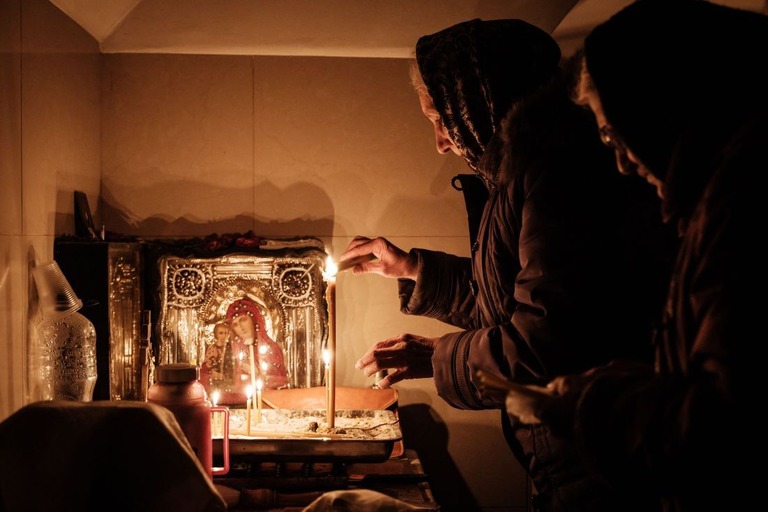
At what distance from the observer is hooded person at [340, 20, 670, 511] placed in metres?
1.40

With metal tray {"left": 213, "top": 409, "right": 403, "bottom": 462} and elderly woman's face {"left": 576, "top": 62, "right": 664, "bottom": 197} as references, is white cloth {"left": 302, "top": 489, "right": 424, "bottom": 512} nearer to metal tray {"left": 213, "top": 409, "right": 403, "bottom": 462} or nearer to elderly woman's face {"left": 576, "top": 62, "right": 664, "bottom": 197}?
metal tray {"left": 213, "top": 409, "right": 403, "bottom": 462}

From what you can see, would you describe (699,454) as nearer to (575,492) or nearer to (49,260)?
(575,492)

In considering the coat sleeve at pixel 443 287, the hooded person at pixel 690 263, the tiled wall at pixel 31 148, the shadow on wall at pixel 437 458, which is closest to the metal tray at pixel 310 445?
the coat sleeve at pixel 443 287

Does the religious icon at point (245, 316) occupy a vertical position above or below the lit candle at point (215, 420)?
above

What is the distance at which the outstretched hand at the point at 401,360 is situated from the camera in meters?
1.90

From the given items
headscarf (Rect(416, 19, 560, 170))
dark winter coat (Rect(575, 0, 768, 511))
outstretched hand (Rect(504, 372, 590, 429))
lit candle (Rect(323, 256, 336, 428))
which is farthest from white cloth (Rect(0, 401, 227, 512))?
headscarf (Rect(416, 19, 560, 170))

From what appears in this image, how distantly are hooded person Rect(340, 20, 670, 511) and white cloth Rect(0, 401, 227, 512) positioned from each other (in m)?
0.57

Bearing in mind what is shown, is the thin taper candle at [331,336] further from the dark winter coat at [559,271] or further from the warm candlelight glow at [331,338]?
the dark winter coat at [559,271]

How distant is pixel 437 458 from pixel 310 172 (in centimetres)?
125

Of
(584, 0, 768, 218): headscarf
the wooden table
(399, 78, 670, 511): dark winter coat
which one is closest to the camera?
(584, 0, 768, 218): headscarf

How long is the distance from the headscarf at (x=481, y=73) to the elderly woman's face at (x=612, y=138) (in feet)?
1.75

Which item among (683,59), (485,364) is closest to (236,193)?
(485,364)

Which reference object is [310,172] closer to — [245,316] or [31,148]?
[245,316]

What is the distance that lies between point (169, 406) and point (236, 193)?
52.2 inches
